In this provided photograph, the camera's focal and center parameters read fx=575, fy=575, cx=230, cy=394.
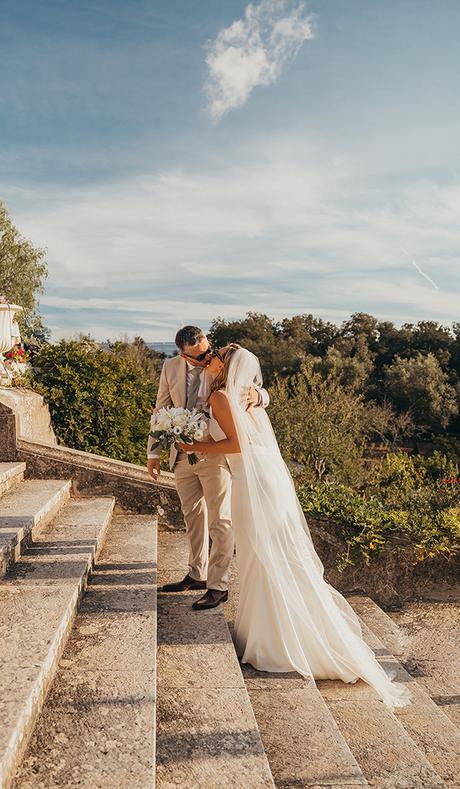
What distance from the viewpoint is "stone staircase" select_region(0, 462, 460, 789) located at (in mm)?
2088

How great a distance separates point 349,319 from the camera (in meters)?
36.6

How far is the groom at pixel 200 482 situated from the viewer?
3730 mm

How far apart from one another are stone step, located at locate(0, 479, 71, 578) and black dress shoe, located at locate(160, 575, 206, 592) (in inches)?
39.9

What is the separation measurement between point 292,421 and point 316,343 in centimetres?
2166

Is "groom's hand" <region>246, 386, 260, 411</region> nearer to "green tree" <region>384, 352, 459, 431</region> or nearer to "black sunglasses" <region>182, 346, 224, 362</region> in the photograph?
"black sunglasses" <region>182, 346, 224, 362</region>

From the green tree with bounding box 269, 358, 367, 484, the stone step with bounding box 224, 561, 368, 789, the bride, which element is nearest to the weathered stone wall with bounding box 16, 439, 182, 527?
the bride

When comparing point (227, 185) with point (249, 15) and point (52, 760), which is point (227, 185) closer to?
point (249, 15)

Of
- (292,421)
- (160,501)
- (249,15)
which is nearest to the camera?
(160,501)

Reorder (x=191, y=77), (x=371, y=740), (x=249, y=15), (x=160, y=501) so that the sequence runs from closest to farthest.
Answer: (x=371, y=740) → (x=160, y=501) → (x=249, y=15) → (x=191, y=77)

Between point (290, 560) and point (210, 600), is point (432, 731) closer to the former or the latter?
point (290, 560)

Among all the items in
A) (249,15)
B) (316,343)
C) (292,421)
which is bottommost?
(292,421)

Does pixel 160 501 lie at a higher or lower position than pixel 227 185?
lower

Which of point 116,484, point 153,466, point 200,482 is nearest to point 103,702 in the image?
point 200,482

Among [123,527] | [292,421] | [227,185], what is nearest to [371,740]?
[123,527]
